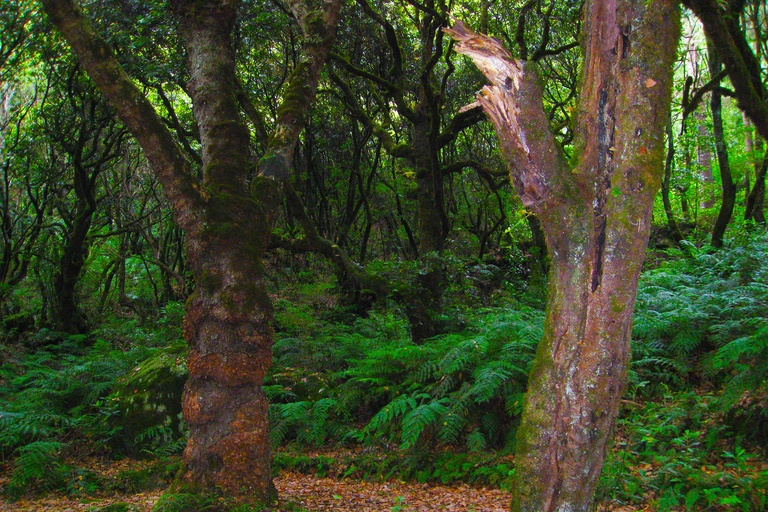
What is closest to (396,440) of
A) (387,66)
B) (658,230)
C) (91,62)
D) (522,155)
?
(522,155)

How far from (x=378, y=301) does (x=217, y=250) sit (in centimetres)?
590

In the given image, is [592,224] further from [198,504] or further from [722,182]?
[722,182]

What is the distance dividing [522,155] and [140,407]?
18.7ft

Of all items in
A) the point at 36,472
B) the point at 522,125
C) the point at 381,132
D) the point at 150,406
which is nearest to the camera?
the point at 522,125

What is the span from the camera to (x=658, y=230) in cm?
1423

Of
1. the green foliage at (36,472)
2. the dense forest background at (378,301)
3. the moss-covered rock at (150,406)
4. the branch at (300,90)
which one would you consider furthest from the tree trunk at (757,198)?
the green foliage at (36,472)

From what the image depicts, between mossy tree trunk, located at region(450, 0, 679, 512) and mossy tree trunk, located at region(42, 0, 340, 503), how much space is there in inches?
79.5

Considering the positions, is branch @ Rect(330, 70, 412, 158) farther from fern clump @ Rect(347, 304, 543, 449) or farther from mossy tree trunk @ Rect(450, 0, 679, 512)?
mossy tree trunk @ Rect(450, 0, 679, 512)

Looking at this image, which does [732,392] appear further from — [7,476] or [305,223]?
[7,476]

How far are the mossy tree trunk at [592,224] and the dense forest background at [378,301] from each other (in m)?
1.30

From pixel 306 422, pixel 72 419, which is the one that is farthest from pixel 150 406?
pixel 306 422

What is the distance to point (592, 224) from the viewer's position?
2.64 metres

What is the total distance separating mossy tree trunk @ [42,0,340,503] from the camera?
3605 mm

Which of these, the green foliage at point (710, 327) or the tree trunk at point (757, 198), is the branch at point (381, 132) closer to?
the green foliage at point (710, 327)
